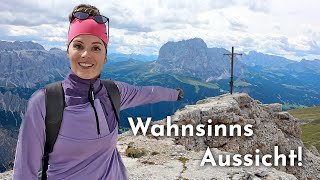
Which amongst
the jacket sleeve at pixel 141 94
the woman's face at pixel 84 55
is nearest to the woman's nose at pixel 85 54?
the woman's face at pixel 84 55

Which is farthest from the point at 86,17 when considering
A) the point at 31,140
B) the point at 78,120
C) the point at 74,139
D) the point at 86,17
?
the point at 31,140

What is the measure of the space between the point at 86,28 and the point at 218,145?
97.9ft

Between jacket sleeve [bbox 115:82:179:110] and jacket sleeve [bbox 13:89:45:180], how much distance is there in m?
1.83

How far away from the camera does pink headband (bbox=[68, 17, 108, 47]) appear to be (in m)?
5.70

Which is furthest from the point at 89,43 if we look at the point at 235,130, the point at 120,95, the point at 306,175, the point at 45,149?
the point at 306,175

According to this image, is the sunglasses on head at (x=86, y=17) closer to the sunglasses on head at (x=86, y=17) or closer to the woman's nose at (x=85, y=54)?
the sunglasses on head at (x=86, y=17)

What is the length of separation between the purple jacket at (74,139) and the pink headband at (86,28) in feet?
2.15

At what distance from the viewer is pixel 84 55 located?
5.65m

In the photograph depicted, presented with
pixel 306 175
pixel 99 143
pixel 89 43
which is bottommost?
pixel 306 175

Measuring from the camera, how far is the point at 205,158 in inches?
848

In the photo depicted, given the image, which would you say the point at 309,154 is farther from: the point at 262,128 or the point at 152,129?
the point at 152,129

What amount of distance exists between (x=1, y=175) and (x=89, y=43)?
49.7ft

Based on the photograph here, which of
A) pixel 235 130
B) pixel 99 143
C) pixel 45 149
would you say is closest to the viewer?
pixel 45 149

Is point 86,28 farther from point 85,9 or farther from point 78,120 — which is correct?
point 78,120
